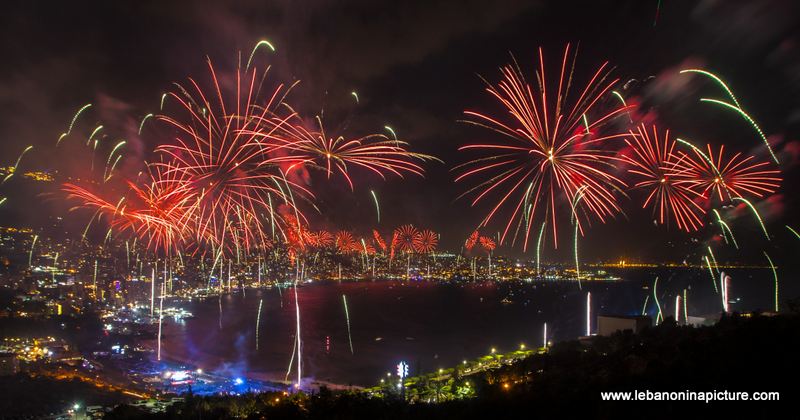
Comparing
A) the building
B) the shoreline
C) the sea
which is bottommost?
the sea

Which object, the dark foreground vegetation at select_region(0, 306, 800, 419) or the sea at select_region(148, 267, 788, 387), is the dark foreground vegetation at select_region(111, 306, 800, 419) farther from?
the sea at select_region(148, 267, 788, 387)

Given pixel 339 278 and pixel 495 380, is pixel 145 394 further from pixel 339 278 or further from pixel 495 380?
pixel 339 278

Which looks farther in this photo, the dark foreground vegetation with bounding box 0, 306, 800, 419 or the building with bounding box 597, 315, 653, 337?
the building with bounding box 597, 315, 653, 337

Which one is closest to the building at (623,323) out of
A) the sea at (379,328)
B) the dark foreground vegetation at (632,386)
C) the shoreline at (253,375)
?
the dark foreground vegetation at (632,386)

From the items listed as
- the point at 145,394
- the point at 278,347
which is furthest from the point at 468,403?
the point at 278,347

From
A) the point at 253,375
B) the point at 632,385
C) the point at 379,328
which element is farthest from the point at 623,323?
the point at 379,328

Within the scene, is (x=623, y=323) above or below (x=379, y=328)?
above

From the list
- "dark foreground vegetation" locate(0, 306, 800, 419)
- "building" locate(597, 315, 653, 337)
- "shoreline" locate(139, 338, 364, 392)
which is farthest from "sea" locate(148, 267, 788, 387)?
"dark foreground vegetation" locate(0, 306, 800, 419)

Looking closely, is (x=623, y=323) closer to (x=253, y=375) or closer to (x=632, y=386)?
(x=632, y=386)
